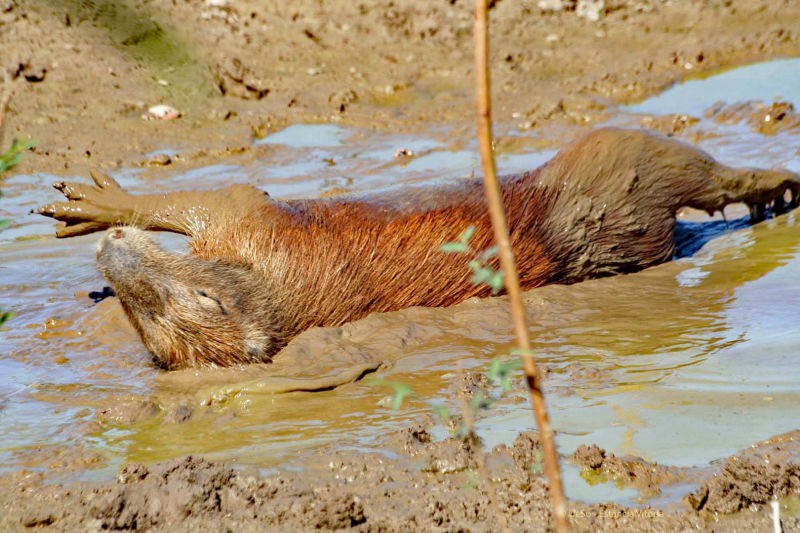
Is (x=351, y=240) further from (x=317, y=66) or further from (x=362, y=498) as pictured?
(x=317, y=66)

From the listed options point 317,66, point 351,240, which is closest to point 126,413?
point 351,240

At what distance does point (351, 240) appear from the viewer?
16.8 feet

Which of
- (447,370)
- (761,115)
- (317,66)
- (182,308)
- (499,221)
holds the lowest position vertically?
(499,221)

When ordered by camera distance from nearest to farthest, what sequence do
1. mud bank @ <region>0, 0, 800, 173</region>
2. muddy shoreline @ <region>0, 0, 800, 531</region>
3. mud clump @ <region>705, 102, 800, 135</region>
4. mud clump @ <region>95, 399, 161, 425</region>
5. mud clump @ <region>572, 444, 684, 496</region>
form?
mud clump @ <region>572, 444, 684, 496</region> < mud clump @ <region>95, 399, 161, 425</region> < mud clump @ <region>705, 102, 800, 135</region> < muddy shoreline @ <region>0, 0, 800, 531</region> < mud bank @ <region>0, 0, 800, 173</region>

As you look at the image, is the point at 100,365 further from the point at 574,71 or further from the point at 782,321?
the point at 574,71

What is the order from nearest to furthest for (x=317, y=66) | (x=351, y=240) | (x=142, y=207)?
(x=351, y=240)
(x=142, y=207)
(x=317, y=66)

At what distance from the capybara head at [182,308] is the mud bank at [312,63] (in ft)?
13.1

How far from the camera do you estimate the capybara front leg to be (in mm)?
5266

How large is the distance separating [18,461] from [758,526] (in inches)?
104

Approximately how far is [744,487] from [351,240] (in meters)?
2.93

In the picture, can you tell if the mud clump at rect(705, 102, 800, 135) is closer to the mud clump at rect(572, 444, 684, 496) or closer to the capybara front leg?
the capybara front leg

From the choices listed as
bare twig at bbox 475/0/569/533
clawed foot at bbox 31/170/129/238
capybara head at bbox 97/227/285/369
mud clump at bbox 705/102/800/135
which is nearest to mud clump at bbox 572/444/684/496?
bare twig at bbox 475/0/569/533

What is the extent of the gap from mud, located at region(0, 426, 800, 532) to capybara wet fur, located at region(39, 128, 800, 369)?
5.72 feet

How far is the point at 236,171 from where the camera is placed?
8.43 meters
